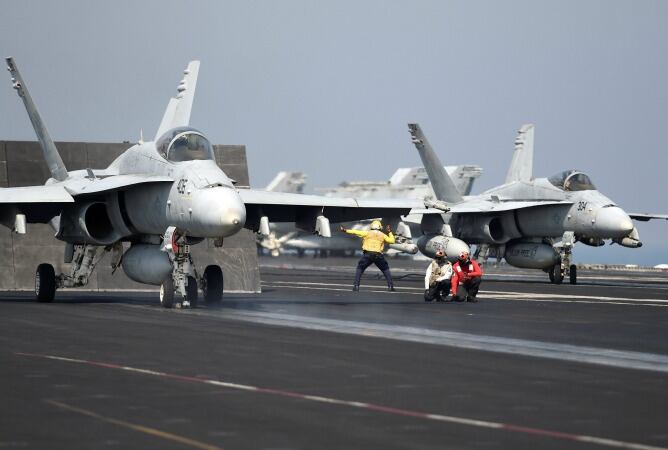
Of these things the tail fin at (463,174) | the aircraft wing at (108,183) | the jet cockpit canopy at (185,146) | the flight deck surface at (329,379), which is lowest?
the flight deck surface at (329,379)

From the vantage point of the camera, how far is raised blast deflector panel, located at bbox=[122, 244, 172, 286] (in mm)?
21672

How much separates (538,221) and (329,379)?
Answer: 88.5 feet

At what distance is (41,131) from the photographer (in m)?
26.2

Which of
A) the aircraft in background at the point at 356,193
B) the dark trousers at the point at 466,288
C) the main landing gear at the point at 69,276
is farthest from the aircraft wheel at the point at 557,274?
the aircraft in background at the point at 356,193

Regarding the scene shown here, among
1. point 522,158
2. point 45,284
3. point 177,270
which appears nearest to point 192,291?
point 177,270

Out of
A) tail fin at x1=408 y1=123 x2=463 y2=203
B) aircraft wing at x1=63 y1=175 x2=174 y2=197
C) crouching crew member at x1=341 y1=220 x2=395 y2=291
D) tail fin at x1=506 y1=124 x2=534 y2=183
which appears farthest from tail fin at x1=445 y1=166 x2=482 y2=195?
aircraft wing at x1=63 y1=175 x2=174 y2=197

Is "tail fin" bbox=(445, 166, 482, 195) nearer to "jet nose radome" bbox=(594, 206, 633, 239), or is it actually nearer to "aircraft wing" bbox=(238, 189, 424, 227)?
"jet nose radome" bbox=(594, 206, 633, 239)

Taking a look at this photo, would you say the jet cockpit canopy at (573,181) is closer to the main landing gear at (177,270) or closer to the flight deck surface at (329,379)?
the flight deck surface at (329,379)

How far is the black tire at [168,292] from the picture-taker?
21.6 m

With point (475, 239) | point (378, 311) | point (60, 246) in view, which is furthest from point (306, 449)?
point (475, 239)

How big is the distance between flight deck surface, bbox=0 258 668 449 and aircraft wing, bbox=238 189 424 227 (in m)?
2.67

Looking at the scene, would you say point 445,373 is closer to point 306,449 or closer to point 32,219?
point 306,449

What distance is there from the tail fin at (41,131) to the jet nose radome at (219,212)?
5.93 meters

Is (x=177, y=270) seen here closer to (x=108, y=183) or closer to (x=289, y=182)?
(x=108, y=183)
